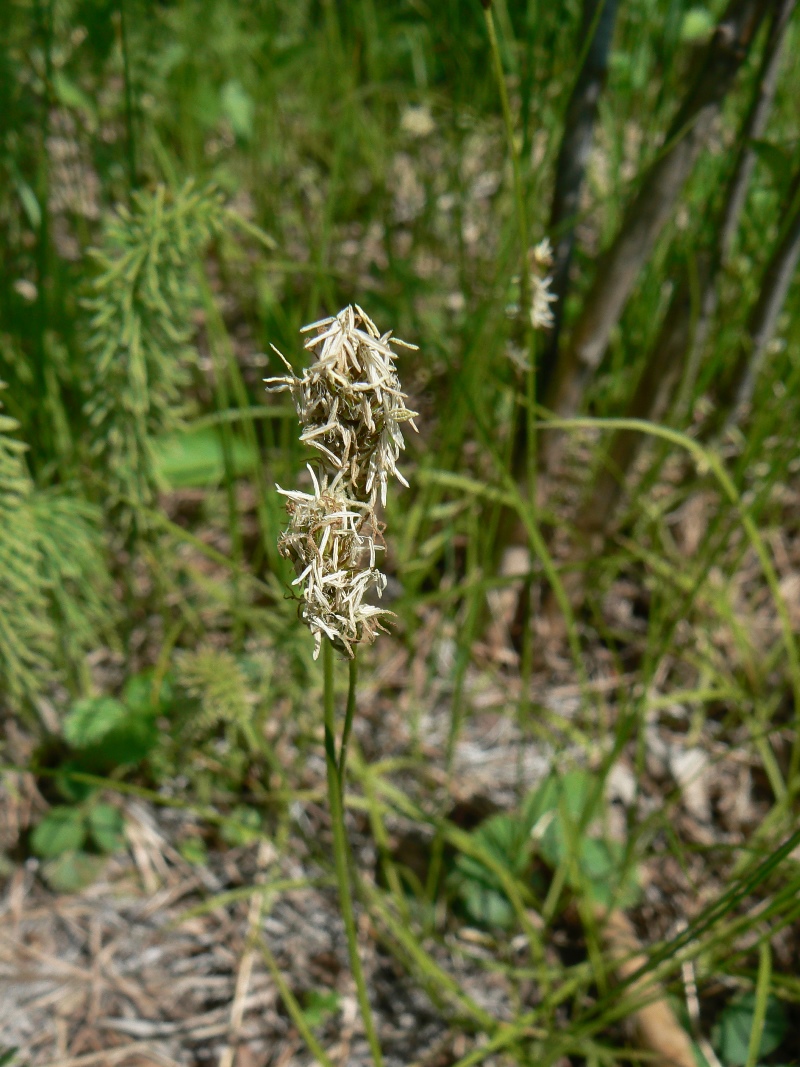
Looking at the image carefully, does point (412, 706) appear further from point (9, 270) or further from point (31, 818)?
point (9, 270)

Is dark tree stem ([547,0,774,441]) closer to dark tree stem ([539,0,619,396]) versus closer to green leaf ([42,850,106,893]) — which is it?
dark tree stem ([539,0,619,396])

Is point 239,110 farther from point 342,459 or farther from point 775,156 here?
point 342,459

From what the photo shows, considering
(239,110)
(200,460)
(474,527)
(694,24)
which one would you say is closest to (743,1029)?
(474,527)

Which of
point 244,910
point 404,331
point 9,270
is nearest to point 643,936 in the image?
point 244,910

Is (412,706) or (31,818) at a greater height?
(412,706)

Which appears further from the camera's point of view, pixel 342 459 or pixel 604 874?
pixel 604 874

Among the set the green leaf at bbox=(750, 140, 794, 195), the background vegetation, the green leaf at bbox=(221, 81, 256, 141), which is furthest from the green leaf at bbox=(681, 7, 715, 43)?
the green leaf at bbox=(221, 81, 256, 141)
